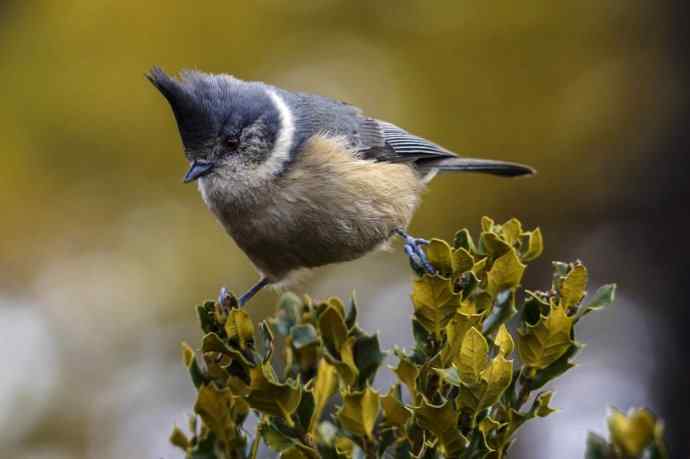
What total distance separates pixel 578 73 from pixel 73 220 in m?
2.33

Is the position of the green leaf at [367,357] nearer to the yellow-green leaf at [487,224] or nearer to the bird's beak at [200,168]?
the yellow-green leaf at [487,224]

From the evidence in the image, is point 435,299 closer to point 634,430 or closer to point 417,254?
point 634,430

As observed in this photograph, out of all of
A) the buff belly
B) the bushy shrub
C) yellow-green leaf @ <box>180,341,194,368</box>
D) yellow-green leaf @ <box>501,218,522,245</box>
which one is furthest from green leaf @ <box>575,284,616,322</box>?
the buff belly

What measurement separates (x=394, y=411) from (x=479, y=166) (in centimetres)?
230

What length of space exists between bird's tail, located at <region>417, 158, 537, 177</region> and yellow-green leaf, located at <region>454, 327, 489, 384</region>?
Result: 7.16ft

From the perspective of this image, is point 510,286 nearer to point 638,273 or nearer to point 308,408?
point 308,408

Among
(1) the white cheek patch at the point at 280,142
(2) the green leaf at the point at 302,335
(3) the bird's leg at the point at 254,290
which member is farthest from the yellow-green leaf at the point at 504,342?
(3) the bird's leg at the point at 254,290

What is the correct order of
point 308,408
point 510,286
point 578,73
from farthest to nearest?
point 578,73 → point 510,286 → point 308,408

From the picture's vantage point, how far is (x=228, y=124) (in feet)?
10.4

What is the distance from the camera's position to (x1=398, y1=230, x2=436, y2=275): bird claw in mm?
1929

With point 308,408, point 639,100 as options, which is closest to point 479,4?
point 639,100

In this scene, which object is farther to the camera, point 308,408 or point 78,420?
point 78,420

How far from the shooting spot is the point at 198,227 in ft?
13.1

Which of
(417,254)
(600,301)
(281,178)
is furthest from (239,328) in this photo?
(281,178)
